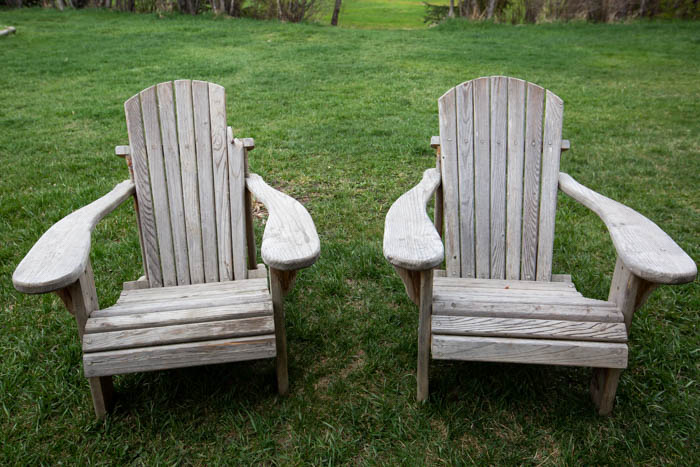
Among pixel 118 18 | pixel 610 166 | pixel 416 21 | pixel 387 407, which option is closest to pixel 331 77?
pixel 610 166

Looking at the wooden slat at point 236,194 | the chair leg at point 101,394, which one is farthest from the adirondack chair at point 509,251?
the chair leg at point 101,394

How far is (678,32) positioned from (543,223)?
11.0m

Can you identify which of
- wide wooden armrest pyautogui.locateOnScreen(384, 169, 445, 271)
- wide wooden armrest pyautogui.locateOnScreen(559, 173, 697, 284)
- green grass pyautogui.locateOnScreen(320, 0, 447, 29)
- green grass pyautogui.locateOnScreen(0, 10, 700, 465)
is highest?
green grass pyautogui.locateOnScreen(320, 0, 447, 29)

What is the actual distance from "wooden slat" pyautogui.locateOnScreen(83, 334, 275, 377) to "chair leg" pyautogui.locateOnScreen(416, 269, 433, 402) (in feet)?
1.69

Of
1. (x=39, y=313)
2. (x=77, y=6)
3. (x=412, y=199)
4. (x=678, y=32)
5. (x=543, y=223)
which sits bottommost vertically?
(x=39, y=313)

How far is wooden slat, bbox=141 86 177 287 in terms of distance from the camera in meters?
2.26

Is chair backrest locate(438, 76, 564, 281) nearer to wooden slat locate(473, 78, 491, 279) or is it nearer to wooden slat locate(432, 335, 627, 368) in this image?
wooden slat locate(473, 78, 491, 279)

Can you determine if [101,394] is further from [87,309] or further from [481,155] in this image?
[481,155]

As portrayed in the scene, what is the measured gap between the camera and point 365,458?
173 cm

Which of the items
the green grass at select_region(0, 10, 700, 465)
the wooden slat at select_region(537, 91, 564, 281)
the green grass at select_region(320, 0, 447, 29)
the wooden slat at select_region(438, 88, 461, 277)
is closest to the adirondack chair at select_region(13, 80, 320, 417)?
the green grass at select_region(0, 10, 700, 465)

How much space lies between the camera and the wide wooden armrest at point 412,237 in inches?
61.8

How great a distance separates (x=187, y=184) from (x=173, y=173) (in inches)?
3.0

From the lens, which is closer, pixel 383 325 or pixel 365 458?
pixel 365 458

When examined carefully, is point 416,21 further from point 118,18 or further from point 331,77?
point 331,77
